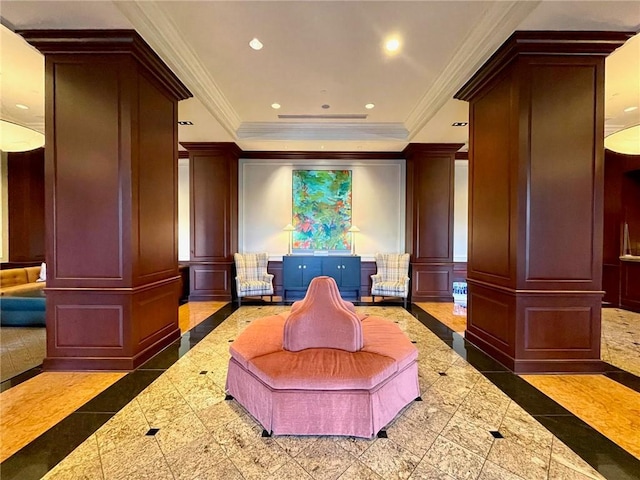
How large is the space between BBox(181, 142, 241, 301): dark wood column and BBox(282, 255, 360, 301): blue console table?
4.42 feet

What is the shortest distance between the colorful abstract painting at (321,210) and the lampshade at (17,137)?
4.67 meters

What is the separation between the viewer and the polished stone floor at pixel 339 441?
1.81m

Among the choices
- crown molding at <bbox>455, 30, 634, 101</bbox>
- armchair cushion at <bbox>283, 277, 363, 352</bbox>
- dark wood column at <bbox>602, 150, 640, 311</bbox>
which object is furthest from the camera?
dark wood column at <bbox>602, 150, 640, 311</bbox>

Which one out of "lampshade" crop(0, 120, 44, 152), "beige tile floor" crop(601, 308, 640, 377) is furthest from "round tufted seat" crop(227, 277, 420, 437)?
"lampshade" crop(0, 120, 44, 152)

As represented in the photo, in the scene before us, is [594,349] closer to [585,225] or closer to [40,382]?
[585,225]

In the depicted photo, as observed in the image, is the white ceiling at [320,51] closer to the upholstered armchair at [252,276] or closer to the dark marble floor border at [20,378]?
the upholstered armchair at [252,276]

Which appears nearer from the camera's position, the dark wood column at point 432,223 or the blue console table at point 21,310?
the blue console table at point 21,310

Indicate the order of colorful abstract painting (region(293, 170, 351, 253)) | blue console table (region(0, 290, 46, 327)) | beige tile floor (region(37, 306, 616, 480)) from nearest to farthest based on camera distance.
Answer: beige tile floor (region(37, 306, 616, 480)) < blue console table (region(0, 290, 46, 327)) < colorful abstract painting (region(293, 170, 351, 253))

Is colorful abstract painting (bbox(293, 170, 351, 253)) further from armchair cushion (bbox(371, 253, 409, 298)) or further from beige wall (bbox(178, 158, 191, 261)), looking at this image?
beige wall (bbox(178, 158, 191, 261))

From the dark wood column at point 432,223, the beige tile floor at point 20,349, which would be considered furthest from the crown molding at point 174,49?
the dark wood column at point 432,223

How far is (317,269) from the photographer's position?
6977mm

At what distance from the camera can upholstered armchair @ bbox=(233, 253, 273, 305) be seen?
6.48 meters

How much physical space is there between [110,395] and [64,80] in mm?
3214

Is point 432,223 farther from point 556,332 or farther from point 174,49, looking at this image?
point 174,49
